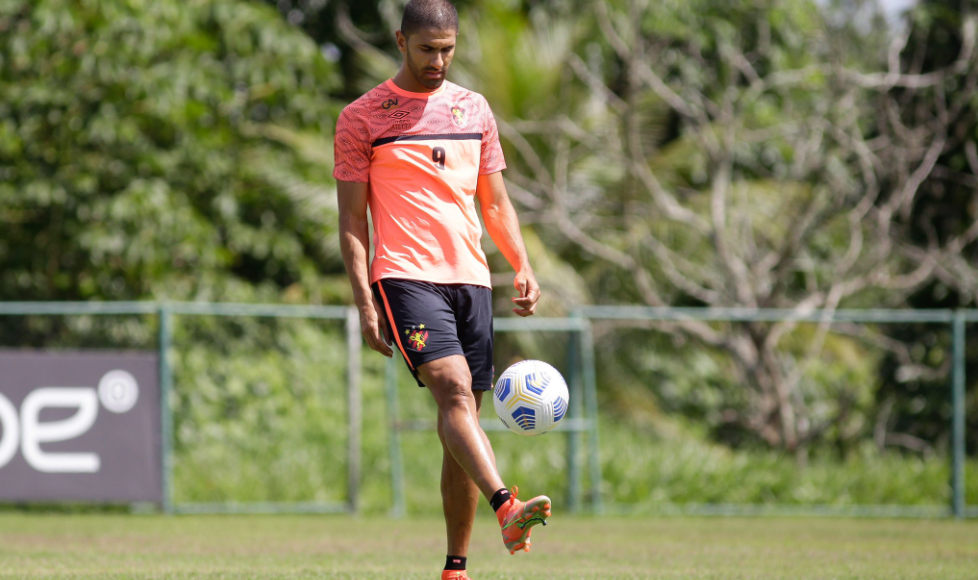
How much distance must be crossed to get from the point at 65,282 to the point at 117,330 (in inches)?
73.5

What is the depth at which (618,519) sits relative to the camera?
33.7ft

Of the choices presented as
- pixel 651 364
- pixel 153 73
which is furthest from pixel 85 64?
pixel 651 364

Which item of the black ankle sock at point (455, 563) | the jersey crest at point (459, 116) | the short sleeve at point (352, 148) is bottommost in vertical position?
the black ankle sock at point (455, 563)

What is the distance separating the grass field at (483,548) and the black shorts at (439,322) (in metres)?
1.31

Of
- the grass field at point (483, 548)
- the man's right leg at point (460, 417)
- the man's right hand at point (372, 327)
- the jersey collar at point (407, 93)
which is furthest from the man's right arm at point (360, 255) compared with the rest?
the grass field at point (483, 548)

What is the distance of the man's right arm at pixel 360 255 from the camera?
4.42 meters

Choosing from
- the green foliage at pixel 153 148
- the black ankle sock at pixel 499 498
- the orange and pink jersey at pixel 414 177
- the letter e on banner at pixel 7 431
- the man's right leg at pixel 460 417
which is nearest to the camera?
the black ankle sock at pixel 499 498

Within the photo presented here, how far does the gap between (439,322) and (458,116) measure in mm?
835

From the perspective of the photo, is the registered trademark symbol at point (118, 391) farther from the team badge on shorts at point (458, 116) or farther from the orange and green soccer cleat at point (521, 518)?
the orange and green soccer cleat at point (521, 518)

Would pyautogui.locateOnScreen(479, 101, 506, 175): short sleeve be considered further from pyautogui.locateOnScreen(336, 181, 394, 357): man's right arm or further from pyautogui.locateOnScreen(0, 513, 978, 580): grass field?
pyautogui.locateOnScreen(0, 513, 978, 580): grass field

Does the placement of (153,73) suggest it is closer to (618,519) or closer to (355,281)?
(618,519)

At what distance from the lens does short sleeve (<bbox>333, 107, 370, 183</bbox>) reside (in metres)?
4.58

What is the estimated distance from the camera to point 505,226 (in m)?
4.86

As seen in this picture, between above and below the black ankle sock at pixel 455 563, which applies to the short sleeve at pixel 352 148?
above
